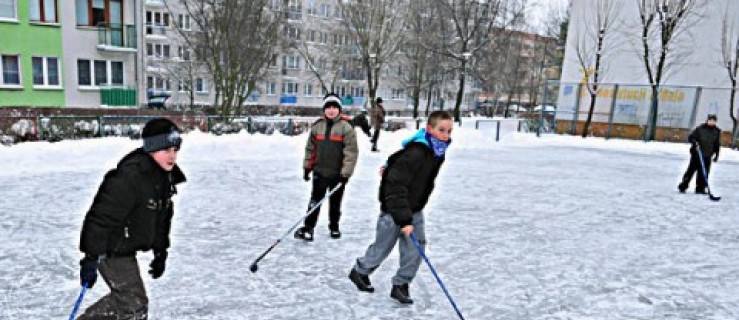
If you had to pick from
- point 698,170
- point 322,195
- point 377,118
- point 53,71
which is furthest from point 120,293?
point 53,71

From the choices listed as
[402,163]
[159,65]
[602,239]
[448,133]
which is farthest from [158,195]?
[159,65]

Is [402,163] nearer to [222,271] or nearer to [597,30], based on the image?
[222,271]

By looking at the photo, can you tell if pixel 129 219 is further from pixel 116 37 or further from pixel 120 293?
pixel 116 37

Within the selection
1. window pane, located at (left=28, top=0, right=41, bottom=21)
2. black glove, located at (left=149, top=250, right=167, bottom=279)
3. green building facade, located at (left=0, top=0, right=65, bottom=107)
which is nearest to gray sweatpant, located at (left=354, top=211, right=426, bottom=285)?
black glove, located at (left=149, top=250, right=167, bottom=279)

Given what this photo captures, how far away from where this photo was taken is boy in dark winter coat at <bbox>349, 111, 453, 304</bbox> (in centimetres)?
396

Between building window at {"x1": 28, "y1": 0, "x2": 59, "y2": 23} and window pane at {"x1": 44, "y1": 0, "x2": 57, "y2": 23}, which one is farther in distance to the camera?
window pane at {"x1": 44, "y1": 0, "x2": 57, "y2": 23}

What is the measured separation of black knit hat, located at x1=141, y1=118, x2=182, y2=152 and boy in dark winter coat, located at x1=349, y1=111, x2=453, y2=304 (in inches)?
64.9

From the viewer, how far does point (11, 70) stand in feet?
71.6

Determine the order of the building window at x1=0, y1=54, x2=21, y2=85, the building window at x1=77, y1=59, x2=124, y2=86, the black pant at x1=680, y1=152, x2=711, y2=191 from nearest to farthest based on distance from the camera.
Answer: the black pant at x1=680, y1=152, x2=711, y2=191 < the building window at x1=0, y1=54, x2=21, y2=85 < the building window at x1=77, y1=59, x2=124, y2=86

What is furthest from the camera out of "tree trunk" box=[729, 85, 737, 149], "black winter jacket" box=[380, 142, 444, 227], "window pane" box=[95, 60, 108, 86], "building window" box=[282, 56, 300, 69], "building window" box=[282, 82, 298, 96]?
"building window" box=[282, 82, 298, 96]

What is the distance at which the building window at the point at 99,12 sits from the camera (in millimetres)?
23188

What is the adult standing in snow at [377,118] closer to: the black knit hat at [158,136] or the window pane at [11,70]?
the black knit hat at [158,136]

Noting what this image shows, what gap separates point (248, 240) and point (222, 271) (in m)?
1.11

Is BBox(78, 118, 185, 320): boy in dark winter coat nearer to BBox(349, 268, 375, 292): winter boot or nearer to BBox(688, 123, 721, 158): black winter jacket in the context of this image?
BBox(349, 268, 375, 292): winter boot
